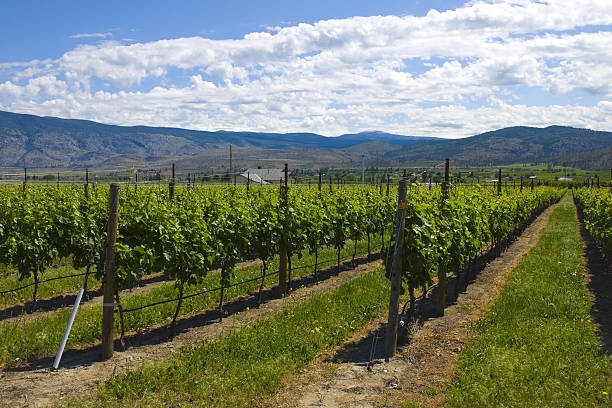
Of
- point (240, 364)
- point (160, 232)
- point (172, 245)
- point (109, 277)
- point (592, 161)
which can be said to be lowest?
point (240, 364)

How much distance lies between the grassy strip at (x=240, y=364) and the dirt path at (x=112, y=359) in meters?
0.43

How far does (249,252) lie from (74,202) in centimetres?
463

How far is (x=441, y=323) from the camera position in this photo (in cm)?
914

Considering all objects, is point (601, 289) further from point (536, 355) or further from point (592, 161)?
point (592, 161)

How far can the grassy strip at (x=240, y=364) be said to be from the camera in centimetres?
569

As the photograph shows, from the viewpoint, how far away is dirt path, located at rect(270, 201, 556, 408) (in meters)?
5.84

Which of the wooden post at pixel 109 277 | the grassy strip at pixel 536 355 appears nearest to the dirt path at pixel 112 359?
the wooden post at pixel 109 277

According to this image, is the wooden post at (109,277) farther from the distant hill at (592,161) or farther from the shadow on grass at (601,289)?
the distant hill at (592,161)

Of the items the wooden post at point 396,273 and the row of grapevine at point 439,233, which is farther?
the row of grapevine at point 439,233

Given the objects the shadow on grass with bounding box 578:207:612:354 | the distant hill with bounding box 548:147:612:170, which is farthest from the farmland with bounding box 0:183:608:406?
the distant hill with bounding box 548:147:612:170

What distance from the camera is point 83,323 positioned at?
8.31 metres

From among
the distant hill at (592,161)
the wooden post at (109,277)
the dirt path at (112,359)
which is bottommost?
the dirt path at (112,359)

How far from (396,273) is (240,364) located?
9.00ft

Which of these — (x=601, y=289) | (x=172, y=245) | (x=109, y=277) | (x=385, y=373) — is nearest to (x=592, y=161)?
(x=601, y=289)
